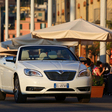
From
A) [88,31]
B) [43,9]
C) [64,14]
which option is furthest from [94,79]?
[43,9]

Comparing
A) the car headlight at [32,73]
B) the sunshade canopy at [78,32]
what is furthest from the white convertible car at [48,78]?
the sunshade canopy at [78,32]

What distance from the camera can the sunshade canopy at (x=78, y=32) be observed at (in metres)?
16.3

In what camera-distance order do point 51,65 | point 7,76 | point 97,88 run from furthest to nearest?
point 97,88, point 7,76, point 51,65

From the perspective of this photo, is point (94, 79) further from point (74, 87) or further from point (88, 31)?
point (74, 87)

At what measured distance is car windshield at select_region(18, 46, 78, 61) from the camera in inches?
484

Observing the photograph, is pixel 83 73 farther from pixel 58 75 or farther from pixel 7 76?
pixel 7 76

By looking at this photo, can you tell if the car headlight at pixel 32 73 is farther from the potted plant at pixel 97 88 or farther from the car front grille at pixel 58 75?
the potted plant at pixel 97 88

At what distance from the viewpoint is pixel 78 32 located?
53.8 feet

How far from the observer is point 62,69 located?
11.2 meters

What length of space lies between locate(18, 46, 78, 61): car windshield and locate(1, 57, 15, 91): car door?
390 mm

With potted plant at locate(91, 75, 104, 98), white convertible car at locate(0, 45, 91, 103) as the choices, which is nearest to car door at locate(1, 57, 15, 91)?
white convertible car at locate(0, 45, 91, 103)

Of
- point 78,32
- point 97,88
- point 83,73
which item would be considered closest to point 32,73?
point 83,73

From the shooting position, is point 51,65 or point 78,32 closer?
point 51,65

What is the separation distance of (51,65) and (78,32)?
17.4ft
